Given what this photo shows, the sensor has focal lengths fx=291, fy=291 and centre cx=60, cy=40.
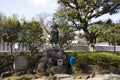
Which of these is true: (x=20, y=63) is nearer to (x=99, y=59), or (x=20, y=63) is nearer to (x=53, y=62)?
(x=53, y=62)

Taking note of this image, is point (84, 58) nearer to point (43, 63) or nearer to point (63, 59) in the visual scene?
point (63, 59)

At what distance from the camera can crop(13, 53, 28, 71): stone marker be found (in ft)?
56.1

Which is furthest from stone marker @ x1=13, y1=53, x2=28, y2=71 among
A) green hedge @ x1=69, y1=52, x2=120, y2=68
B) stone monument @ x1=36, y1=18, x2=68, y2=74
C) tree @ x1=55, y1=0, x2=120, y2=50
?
tree @ x1=55, y1=0, x2=120, y2=50

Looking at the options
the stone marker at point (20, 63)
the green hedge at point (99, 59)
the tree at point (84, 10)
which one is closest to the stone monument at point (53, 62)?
the stone marker at point (20, 63)

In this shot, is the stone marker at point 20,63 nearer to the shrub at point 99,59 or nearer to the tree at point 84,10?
the shrub at point 99,59

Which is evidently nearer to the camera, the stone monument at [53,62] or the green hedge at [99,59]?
the stone monument at [53,62]

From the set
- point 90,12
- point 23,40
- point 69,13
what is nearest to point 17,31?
point 23,40

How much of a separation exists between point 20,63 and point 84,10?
10922mm

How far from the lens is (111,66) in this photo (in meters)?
17.8

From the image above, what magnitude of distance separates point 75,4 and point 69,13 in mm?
1571

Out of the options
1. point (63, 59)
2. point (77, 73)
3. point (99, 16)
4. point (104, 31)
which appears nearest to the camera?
point (77, 73)

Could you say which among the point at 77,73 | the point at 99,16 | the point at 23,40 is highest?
the point at 99,16

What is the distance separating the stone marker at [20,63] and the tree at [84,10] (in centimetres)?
931

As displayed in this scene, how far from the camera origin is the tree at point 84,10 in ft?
85.4
